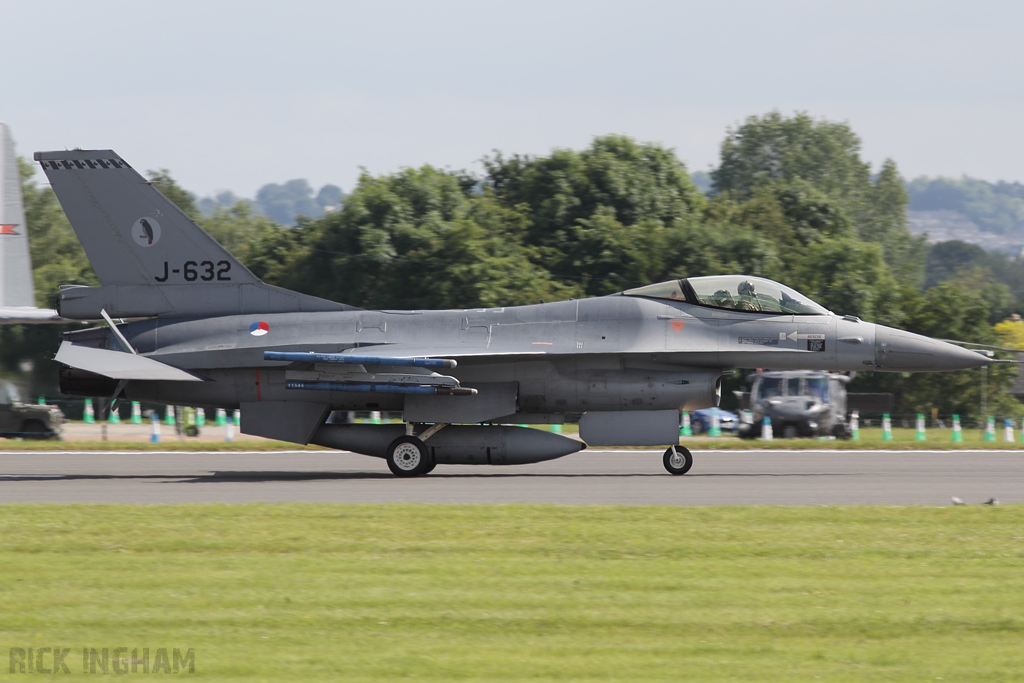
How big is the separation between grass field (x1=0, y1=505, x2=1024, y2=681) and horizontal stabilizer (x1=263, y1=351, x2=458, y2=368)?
4.47 meters

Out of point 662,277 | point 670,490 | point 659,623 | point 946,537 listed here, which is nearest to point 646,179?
point 662,277

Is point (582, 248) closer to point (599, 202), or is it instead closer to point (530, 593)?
point (599, 202)

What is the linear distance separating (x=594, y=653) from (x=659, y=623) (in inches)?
33.1

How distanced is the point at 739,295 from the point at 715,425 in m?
19.0

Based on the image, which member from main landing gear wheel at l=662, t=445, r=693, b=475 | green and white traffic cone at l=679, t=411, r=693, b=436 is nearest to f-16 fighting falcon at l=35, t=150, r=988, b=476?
main landing gear wheel at l=662, t=445, r=693, b=475

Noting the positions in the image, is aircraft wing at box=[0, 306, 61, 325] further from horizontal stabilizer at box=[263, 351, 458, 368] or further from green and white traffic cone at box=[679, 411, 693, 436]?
green and white traffic cone at box=[679, 411, 693, 436]

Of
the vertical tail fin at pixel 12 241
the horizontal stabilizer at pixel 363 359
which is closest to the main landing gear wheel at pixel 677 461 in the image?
the horizontal stabilizer at pixel 363 359

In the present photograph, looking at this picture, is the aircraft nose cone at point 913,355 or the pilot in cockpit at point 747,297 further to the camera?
the pilot in cockpit at point 747,297

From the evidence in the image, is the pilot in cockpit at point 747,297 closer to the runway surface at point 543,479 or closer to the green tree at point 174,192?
the runway surface at point 543,479

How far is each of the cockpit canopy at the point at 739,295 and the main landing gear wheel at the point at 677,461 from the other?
2374mm

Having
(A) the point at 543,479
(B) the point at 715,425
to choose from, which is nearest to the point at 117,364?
(A) the point at 543,479

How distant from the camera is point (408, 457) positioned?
17.2 m

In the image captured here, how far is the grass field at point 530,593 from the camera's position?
264 inches

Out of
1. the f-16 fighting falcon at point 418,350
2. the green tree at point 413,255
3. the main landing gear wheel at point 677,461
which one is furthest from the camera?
the green tree at point 413,255
